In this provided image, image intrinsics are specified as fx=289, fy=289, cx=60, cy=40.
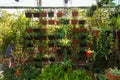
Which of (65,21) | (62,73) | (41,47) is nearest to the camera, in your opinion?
(62,73)

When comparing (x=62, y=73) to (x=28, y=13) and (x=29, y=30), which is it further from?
(x=28, y=13)

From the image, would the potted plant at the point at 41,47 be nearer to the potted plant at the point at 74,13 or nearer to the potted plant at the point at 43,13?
the potted plant at the point at 43,13

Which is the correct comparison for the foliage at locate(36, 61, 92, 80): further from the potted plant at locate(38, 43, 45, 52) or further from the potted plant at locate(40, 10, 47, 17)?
the potted plant at locate(40, 10, 47, 17)

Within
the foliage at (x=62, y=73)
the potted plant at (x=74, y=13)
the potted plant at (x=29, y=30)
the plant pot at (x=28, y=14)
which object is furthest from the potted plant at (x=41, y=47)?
the potted plant at (x=74, y=13)

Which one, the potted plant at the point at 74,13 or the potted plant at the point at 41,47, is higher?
the potted plant at the point at 74,13

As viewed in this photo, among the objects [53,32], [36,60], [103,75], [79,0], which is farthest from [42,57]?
[79,0]

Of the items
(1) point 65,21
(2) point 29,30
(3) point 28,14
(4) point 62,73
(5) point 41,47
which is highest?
(3) point 28,14

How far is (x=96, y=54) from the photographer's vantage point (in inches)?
242

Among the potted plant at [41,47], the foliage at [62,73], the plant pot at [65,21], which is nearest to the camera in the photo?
the foliage at [62,73]

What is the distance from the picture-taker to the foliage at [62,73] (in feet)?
18.8

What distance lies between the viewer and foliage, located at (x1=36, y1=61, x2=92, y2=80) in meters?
5.73

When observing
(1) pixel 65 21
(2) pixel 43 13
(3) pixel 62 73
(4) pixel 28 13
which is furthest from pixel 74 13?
(3) pixel 62 73

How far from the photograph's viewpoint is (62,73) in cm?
585

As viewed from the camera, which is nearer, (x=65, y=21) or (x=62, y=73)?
(x=62, y=73)
